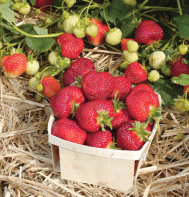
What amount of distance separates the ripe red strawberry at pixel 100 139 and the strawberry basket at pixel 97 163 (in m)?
0.05

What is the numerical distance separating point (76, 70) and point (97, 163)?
1.87 ft

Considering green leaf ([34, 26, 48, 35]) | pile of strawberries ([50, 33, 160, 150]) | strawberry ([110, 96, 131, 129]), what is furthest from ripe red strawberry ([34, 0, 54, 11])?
strawberry ([110, 96, 131, 129])

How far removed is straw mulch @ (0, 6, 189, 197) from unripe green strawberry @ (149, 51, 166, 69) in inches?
8.8

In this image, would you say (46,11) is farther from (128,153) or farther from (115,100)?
(128,153)

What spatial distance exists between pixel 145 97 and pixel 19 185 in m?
0.64

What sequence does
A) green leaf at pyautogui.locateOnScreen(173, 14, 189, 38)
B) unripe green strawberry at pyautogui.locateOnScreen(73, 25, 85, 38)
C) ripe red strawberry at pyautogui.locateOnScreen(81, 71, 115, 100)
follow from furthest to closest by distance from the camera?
1. unripe green strawberry at pyautogui.locateOnScreen(73, 25, 85, 38)
2. green leaf at pyautogui.locateOnScreen(173, 14, 189, 38)
3. ripe red strawberry at pyautogui.locateOnScreen(81, 71, 115, 100)

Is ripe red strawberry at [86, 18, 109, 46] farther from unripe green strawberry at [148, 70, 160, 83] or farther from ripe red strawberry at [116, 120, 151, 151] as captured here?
ripe red strawberry at [116, 120, 151, 151]

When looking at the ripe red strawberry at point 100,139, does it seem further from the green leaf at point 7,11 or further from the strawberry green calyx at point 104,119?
the green leaf at point 7,11

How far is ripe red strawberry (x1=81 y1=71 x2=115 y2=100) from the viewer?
4.38 ft

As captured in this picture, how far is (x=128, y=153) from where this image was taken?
1.21 meters

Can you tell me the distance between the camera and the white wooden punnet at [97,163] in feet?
4.03

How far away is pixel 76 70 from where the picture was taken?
5.53 feet

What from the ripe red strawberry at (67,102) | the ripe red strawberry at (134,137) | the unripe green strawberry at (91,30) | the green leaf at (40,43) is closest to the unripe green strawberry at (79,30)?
the unripe green strawberry at (91,30)

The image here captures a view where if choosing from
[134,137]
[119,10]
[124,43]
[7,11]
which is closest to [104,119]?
[134,137]
